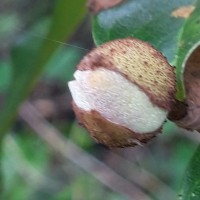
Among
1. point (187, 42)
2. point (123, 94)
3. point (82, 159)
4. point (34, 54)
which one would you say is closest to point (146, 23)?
point (187, 42)

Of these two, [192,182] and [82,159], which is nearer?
[192,182]

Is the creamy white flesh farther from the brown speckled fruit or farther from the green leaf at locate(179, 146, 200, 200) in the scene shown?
the green leaf at locate(179, 146, 200, 200)

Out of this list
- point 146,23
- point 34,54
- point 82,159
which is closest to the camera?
point 146,23

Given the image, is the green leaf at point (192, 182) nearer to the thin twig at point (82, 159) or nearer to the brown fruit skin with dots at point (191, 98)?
the brown fruit skin with dots at point (191, 98)

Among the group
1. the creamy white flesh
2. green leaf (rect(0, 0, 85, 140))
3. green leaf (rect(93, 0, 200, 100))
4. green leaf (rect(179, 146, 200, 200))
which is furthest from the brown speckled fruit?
green leaf (rect(0, 0, 85, 140))

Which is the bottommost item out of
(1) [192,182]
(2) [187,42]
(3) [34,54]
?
(3) [34,54]

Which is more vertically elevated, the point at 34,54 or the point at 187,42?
the point at 187,42

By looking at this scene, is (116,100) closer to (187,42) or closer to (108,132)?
(108,132)
